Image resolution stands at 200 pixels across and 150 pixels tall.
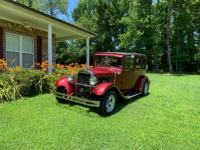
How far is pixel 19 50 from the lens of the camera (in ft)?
44.5

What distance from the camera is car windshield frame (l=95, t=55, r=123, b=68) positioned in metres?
8.38

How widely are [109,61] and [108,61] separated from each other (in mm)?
50

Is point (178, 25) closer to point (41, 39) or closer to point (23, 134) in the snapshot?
point (41, 39)

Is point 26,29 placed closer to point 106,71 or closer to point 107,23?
point 106,71

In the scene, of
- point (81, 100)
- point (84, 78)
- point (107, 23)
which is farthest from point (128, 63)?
point (107, 23)

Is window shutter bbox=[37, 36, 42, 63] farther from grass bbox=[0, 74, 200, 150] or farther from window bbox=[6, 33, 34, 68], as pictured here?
grass bbox=[0, 74, 200, 150]

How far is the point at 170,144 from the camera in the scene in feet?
16.9

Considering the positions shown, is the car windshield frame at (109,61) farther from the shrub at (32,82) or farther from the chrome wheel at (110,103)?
the shrub at (32,82)

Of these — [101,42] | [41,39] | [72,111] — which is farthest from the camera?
[101,42]

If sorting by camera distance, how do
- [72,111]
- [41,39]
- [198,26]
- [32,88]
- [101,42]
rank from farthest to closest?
[101,42]
[198,26]
[41,39]
[32,88]
[72,111]

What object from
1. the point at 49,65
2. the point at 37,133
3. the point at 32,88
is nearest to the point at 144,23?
the point at 49,65

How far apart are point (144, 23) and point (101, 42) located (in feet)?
26.9

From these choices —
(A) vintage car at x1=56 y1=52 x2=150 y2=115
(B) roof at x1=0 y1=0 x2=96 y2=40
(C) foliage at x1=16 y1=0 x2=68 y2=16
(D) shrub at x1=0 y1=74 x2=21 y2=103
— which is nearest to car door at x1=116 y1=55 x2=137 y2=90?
(A) vintage car at x1=56 y1=52 x2=150 y2=115

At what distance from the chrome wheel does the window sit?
22.8ft
